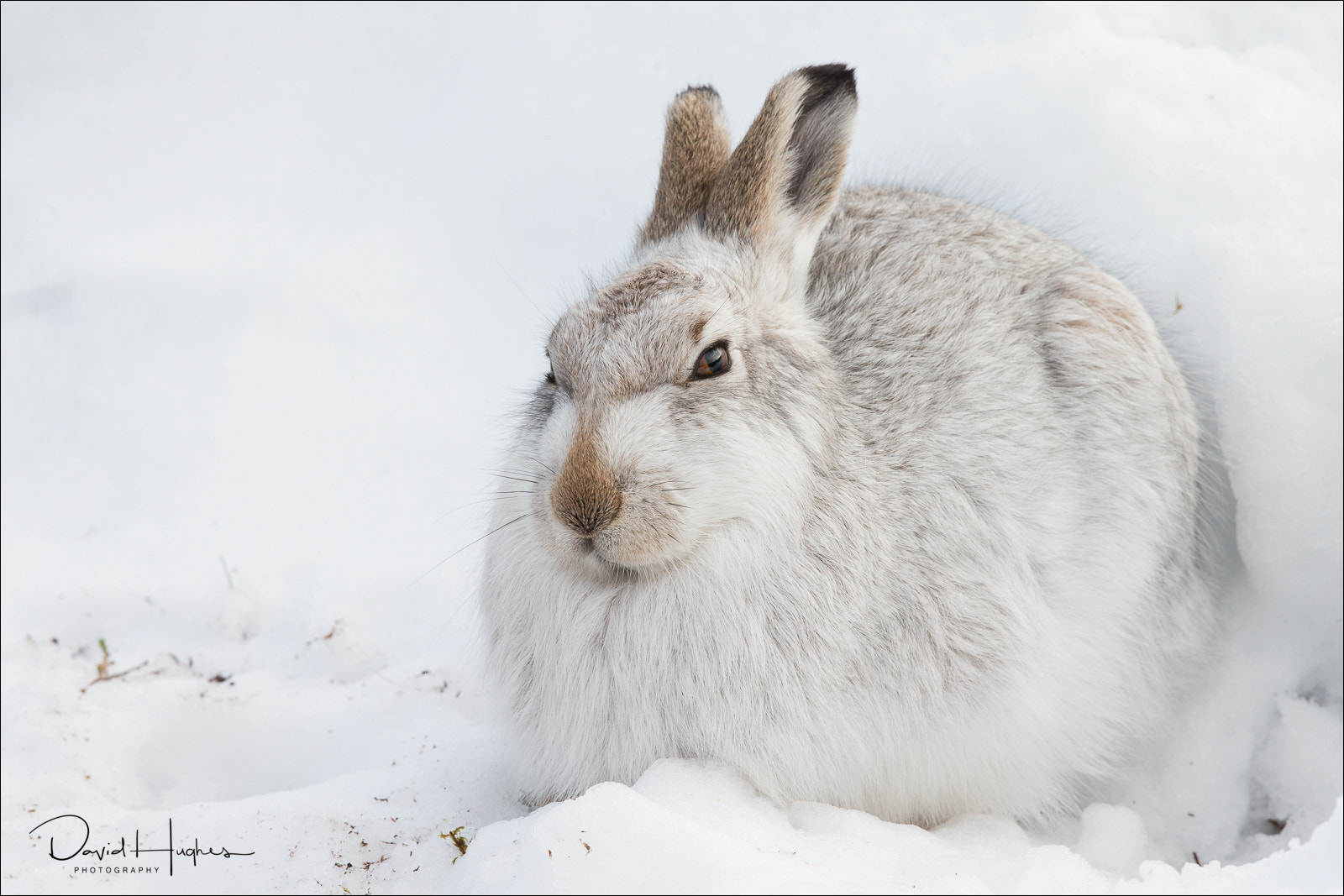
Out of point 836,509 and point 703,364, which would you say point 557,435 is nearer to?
point 703,364

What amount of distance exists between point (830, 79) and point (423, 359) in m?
2.33

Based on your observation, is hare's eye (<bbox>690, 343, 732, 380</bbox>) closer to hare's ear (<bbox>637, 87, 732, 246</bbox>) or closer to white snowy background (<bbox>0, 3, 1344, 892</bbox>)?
hare's ear (<bbox>637, 87, 732, 246</bbox>)

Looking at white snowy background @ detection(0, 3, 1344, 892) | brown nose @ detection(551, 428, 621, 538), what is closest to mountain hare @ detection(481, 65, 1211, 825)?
brown nose @ detection(551, 428, 621, 538)

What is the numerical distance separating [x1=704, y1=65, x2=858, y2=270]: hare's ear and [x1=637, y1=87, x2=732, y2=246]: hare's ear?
0.10 metres

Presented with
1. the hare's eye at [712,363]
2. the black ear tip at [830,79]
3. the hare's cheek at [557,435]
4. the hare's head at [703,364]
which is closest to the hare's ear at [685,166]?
the hare's head at [703,364]

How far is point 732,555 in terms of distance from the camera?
9.22ft

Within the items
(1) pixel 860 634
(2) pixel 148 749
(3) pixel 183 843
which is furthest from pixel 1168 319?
(2) pixel 148 749

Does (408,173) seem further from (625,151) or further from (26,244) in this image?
(26,244)

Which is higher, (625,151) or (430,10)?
(430,10)

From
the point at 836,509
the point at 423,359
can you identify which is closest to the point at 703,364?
the point at 836,509

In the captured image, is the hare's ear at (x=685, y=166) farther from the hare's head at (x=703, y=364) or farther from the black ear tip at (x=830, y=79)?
the black ear tip at (x=830, y=79)

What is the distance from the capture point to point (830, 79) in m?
3.17

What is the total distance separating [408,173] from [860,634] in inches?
131

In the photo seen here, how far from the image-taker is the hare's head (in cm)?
263
